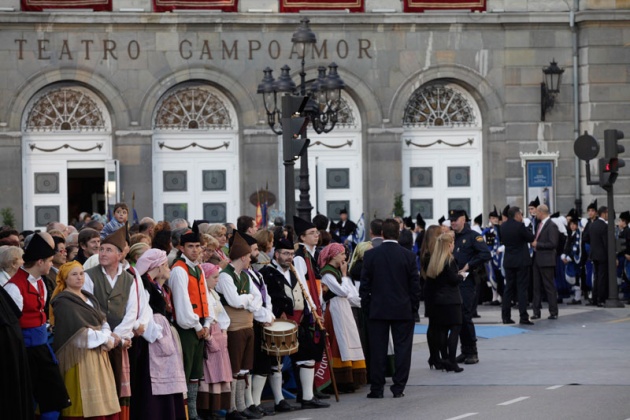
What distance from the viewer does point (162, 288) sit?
43.9 ft

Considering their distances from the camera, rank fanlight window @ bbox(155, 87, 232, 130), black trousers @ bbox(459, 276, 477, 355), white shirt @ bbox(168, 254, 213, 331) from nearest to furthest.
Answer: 1. white shirt @ bbox(168, 254, 213, 331)
2. black trousers @ bbox(459, 276, 477, 355)
3. fanlight window @ bbox(155, 87, 232, 130)

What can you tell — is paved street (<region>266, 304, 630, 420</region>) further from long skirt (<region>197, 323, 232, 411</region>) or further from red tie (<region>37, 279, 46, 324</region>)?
red tie (<region>37, 279, 46, 324</region>)

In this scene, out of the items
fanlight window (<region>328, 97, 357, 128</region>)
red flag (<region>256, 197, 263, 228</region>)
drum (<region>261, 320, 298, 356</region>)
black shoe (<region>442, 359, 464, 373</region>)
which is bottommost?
black shoe (<region>442, 359, 464, 373</region>)

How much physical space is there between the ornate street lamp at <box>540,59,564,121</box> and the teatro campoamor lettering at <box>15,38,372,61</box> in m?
4.07

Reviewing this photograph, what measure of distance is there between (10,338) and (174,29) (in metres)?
21.0

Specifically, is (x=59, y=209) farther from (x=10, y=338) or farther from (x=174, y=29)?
(x=10, y=338)

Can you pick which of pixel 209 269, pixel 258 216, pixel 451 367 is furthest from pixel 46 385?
pixel 258 216

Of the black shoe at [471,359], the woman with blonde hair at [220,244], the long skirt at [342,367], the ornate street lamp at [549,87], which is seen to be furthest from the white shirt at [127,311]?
the ornate street lamp at [549,87]

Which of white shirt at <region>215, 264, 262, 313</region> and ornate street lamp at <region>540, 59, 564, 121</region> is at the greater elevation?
ornate street lamp at <region>540, 59, 564, 121</region>

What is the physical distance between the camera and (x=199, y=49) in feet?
105

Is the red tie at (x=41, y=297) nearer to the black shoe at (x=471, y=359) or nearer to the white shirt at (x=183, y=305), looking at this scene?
the white shirt at (x=183, y=305)

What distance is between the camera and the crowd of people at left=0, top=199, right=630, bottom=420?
12.1 m

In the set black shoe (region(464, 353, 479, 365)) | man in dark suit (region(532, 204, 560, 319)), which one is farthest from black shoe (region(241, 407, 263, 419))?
man in dark suit (region(532, 204, 560, 319))

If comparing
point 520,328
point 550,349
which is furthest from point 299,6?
point 550,349
